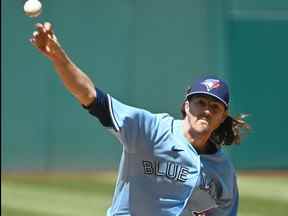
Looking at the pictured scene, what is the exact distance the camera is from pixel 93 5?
1434 centimetres

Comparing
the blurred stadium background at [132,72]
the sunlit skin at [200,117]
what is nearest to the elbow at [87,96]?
the sunlit skin at [200,117]

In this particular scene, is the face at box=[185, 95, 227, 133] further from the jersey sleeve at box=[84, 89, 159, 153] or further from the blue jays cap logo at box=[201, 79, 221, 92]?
the jersey sleeve at box=[84, 89, 159, 153]

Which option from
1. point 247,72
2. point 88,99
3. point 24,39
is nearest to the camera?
point 88,99

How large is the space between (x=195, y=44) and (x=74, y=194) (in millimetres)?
4162

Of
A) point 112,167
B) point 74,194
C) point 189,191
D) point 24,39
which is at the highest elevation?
point 24,39

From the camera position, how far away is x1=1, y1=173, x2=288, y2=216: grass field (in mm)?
10609

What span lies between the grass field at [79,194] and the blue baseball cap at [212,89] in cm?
563

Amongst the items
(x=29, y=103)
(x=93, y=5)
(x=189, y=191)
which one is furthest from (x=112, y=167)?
(x=189, y=191)

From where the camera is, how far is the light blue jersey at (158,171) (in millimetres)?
4609

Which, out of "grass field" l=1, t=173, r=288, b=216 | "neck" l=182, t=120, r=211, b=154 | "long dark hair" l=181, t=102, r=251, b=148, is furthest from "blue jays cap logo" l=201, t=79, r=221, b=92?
"grass field" l=1, t=173, r=288, b=216

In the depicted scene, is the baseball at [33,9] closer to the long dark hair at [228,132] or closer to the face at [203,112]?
the face at [203,112]

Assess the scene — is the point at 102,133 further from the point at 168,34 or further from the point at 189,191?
the point at 189,191

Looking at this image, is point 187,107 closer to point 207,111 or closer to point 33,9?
point 207,111

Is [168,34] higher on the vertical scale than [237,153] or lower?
higher
